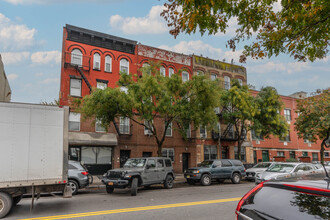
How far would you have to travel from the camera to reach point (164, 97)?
16516mm

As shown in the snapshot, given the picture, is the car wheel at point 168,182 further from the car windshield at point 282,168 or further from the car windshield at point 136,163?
the car windshield at point 282,168

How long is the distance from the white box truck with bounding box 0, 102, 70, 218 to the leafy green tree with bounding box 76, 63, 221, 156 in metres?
7.73

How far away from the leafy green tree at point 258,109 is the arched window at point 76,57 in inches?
525

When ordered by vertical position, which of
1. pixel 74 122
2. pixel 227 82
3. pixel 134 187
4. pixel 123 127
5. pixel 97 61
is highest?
pixel 97 61

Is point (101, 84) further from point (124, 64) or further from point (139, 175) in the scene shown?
point (139, 175)

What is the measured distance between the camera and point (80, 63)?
23.0 m

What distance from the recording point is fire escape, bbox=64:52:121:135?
2222 cm

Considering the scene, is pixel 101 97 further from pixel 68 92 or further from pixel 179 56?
pixel 179 56

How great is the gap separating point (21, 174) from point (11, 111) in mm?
1973

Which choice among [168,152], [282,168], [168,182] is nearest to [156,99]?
[168,182]

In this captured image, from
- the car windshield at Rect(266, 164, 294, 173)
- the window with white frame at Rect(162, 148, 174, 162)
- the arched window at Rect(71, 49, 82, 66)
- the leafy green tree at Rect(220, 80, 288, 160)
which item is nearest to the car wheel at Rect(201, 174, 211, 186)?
the car windshield at Rect(266, 164, 294, 173)

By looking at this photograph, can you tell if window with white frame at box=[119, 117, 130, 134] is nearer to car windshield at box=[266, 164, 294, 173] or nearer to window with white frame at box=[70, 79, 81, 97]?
window with white frame at box=[70, 79, 81, 97]

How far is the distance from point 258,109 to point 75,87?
17027 mm

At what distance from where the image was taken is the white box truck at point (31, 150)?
25.5ft
